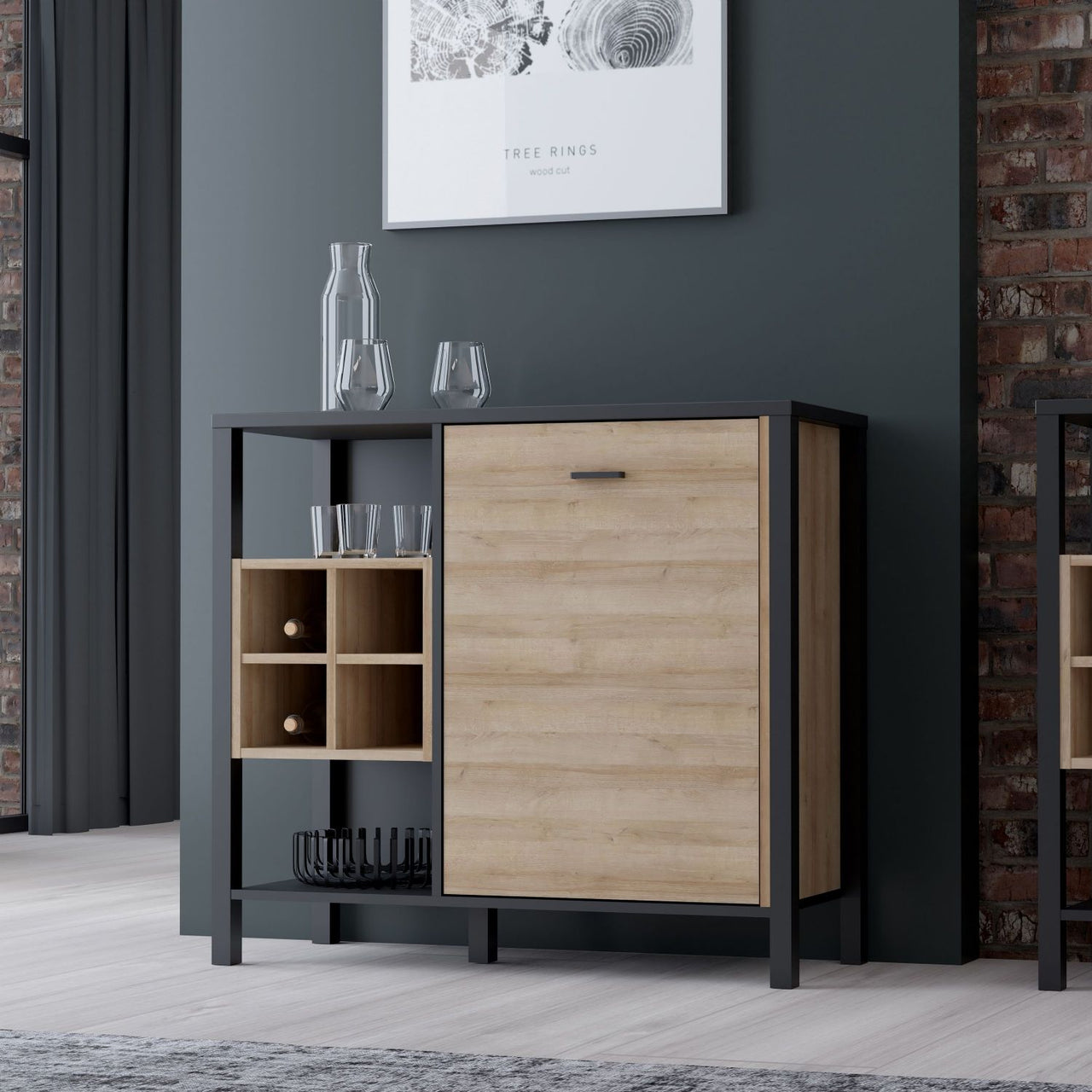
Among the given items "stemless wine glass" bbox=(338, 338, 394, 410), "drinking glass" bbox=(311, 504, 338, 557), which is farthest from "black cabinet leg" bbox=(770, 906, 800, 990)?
"stemless wine glass" bbox=(338, 338, 394, 410)

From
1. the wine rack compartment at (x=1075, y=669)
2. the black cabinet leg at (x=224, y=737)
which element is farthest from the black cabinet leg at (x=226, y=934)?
the wine rack compartment at (x=1075, y=669)

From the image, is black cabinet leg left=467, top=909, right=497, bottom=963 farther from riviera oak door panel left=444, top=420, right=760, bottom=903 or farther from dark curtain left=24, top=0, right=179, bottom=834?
dark curtain left=24, top=0, right=179, bottom=834

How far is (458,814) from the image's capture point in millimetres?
Result: 3527

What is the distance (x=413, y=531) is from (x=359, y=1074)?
4.02 ft

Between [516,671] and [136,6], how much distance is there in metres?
4.00

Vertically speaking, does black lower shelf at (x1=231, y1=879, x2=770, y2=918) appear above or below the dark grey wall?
below

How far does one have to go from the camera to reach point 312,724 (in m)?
3.75

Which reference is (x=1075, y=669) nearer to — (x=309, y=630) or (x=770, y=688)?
(x=770, y=688)

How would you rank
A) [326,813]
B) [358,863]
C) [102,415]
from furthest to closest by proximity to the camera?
1. [102,415]
2. [326,813]
3. [358,863]

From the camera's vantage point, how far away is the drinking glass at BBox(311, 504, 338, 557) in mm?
3684

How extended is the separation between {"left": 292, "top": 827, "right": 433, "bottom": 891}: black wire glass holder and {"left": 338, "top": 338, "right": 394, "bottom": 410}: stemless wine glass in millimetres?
789

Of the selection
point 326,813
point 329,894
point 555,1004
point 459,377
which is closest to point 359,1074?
point 555,1004

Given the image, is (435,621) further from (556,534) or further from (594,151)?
(594,151)

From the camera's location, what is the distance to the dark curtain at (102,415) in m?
6.34
